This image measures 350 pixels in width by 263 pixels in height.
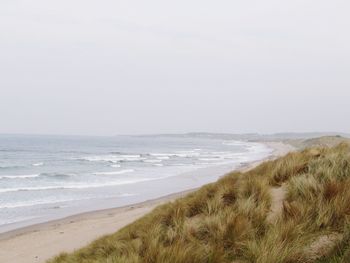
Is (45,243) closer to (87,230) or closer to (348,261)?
(87,230)

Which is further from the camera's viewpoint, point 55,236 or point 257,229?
point 55,236

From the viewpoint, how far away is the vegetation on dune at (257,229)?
15.0 feet

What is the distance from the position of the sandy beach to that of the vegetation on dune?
136 inches

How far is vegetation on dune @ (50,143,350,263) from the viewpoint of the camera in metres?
4.56

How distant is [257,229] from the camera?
18.0ft

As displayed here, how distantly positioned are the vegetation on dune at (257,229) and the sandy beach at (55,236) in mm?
3452

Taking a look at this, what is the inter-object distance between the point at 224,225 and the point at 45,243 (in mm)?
8060

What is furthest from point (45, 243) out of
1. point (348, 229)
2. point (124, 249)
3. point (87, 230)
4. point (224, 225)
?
point (348, 229)

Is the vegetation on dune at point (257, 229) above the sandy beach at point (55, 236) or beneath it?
above

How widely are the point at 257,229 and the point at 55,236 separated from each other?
9206 mm

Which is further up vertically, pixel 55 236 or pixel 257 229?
pixel 257 229

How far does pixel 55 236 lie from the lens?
512 inches

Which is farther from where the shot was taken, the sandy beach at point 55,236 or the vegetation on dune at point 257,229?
the sandy beach at point 55,236

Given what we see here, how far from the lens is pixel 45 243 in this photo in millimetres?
12047
